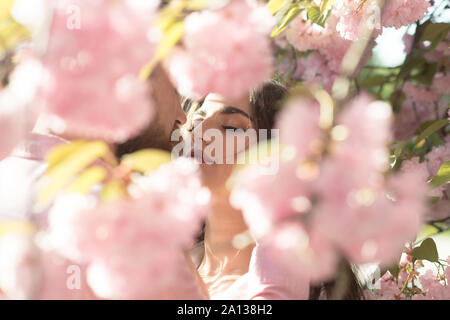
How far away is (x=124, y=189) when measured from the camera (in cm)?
46

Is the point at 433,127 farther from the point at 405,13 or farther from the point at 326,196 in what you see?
the point at 326,196

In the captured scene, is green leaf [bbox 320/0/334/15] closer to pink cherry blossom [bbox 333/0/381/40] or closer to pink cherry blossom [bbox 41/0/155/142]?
pink cherry blossom [bbox 333/0/381/40]

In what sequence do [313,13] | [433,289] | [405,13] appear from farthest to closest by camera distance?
[433,289], [405,13], [313,13]

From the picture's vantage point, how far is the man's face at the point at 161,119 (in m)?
0.95

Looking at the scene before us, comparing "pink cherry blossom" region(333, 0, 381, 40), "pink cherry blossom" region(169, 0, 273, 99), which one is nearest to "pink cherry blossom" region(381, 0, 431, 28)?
"pink cherry blossom" region(333, 0, 381, 40)

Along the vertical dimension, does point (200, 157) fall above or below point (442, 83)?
below

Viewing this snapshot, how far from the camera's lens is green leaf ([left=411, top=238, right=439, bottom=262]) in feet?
4.18

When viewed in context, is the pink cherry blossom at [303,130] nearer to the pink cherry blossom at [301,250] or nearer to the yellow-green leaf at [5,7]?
the pink cherry blossom at [301,250]

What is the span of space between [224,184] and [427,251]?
19.1 inches

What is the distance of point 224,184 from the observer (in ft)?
3.89

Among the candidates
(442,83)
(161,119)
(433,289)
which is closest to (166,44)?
(161,119)

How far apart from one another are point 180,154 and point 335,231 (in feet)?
2.68

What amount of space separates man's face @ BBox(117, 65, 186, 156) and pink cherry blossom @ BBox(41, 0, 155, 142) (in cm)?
47
